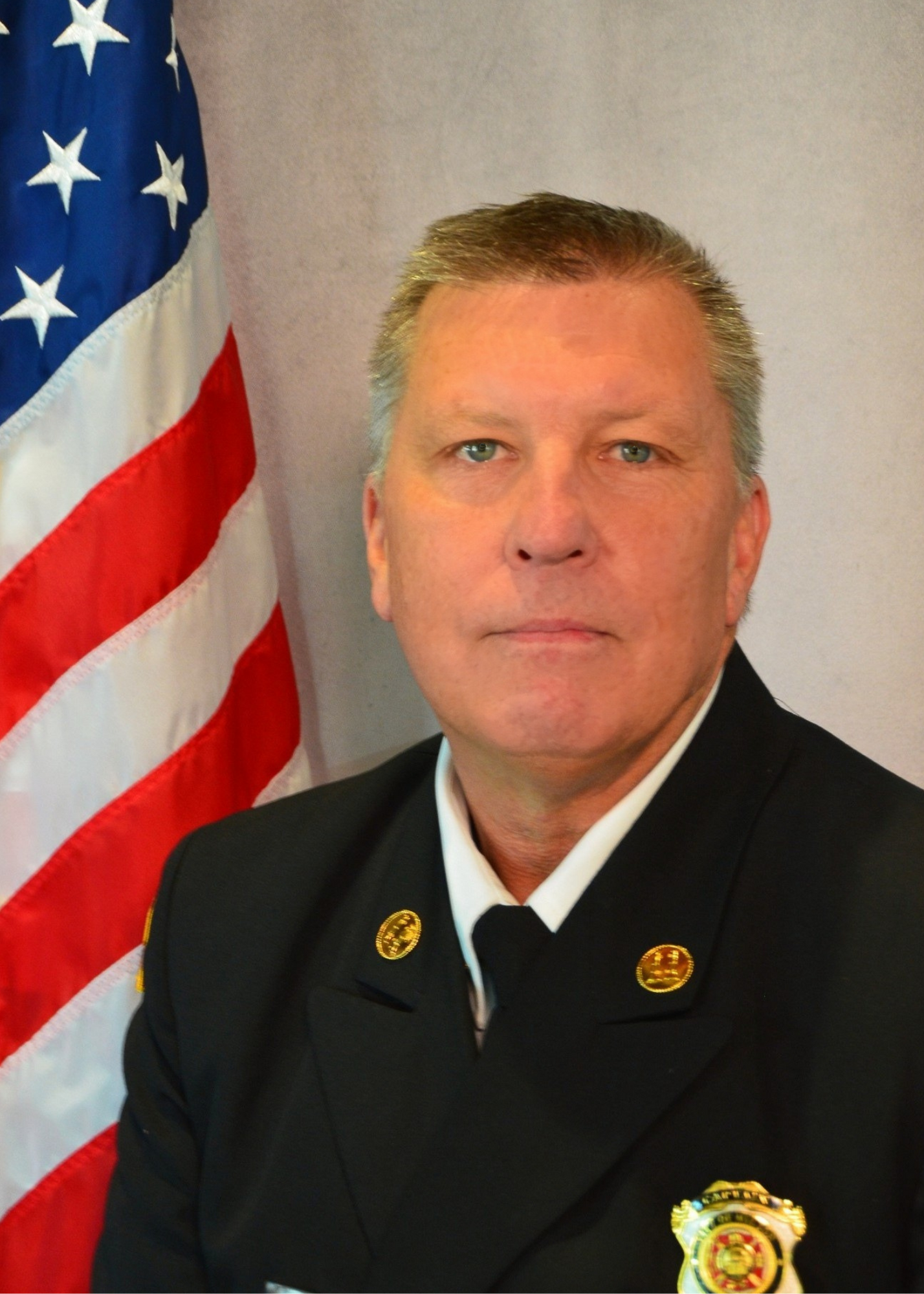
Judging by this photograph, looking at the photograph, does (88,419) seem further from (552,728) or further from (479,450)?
(552,728)

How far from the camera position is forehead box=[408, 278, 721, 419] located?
128 cm

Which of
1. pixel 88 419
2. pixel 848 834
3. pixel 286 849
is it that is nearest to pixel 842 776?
pixel 848 834

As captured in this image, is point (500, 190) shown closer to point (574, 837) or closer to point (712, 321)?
point (712, 321)

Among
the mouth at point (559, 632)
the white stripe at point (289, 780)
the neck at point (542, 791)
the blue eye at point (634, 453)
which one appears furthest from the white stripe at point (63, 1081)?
the blue eye at point (634, 453)

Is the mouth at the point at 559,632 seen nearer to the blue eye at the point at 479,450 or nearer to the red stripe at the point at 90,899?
the blue eye at the point at 479,450

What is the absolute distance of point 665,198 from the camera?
2.05 m

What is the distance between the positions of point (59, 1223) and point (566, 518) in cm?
124

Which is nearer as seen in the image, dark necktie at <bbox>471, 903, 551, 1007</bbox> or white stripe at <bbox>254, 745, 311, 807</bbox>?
dark necktie at <bbox>471, 903, 551, 1007</bbox>

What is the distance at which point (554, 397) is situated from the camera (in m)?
1.27

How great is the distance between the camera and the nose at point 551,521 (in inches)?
47.7

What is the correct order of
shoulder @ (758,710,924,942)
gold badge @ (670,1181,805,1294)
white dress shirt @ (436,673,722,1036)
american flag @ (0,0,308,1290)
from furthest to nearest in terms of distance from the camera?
american flag @ (0,0,308,1290), white dress shirt @ (436,673,722,1036), shoulder @ (758,710,924,942), gold badge @ (670,1181,805,1294)

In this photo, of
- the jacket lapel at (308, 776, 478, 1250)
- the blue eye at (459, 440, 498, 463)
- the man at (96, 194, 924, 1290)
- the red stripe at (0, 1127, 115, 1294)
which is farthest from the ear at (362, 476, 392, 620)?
the red stripe at (0, 1127, 115, 1294)

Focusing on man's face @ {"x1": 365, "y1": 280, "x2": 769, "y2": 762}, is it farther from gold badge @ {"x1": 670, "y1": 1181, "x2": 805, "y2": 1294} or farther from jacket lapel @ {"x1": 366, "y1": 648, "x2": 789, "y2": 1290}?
gold badge @ {"x1": 670, "y1": 1181, "x2": 805, "y2": 1294}

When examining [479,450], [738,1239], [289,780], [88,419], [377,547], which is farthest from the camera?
[289,780]
